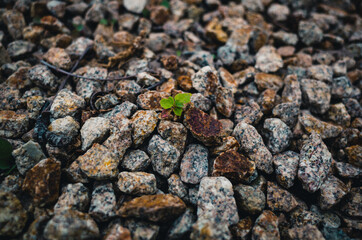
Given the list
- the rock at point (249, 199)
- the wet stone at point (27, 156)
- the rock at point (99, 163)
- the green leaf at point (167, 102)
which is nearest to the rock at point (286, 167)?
the rock at point (249, 199)

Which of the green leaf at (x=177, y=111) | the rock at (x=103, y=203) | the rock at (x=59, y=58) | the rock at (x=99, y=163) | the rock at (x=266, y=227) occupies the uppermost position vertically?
the rock at (x=59, y=58)

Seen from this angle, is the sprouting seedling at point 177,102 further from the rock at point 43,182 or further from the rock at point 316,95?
the rock at point 316,95

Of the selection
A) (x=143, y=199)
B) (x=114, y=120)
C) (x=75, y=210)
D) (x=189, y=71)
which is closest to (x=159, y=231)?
(x=143, y=199)

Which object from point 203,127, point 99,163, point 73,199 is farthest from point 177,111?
point 73,199

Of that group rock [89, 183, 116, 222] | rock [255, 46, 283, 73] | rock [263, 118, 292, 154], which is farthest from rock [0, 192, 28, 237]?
rock [255, 46, 283, 73]

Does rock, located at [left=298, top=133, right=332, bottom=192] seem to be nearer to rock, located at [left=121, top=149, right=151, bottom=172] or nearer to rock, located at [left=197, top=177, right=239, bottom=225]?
rock, located at [left=197, top=177, right=239, bottom=225]
